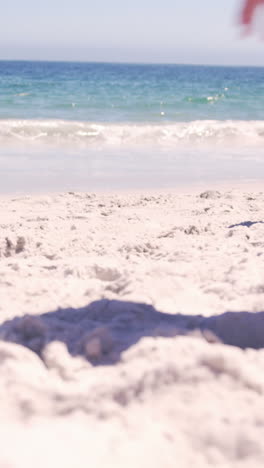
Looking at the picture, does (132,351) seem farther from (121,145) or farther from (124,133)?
(124,133)

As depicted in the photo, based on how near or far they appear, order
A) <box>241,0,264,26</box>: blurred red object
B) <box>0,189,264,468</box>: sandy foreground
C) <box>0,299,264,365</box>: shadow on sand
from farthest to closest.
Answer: <box>241,0,264,26</box>: blurred red object, <box>0,299,264,365</box>: shadow on sand, <box>0,189,264,468</box>: sandy foreground

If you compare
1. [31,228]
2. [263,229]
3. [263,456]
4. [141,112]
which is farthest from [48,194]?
[141,112]

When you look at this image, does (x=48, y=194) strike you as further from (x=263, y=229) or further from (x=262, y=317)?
(x=262, y=317)

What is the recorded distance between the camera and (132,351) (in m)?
2.07

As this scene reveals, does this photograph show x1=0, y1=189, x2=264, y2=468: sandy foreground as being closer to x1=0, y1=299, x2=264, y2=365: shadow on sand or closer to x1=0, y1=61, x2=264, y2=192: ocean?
x1=0, y1=299, x2=264, y2=365: shadow on sand

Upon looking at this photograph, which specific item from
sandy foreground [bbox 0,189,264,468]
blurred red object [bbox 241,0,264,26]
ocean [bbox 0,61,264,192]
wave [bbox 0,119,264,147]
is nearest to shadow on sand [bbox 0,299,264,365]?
sandy foreground [bbox 0,189,264,468]

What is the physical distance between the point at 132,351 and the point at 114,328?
0.83 feet

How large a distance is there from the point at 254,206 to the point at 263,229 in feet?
4.24

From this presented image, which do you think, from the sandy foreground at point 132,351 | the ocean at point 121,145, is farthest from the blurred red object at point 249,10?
the ocean at point 121,145

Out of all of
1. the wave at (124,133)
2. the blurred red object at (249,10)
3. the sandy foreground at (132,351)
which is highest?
the blurred red object at (249,10)

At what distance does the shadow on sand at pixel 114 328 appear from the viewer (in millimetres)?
2164

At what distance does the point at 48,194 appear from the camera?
231 inches

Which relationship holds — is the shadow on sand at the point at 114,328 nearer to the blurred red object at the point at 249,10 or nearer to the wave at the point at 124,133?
the blurred red object at the point at 249,10

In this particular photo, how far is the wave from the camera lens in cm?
966
